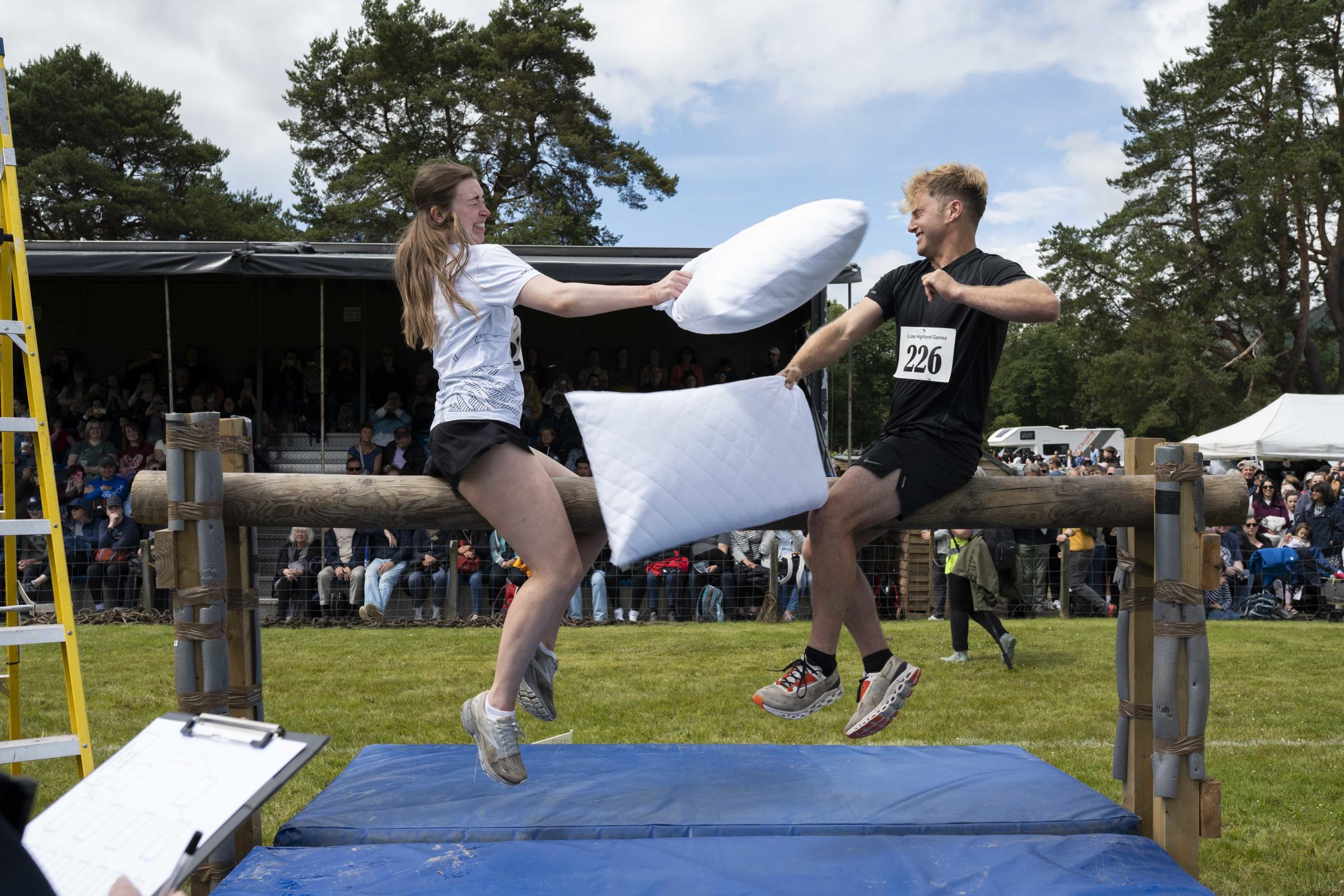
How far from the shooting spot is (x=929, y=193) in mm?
3357

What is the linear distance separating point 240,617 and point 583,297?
1.60 metres

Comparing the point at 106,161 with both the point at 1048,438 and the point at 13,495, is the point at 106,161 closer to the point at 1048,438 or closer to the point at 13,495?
the point at 13,495

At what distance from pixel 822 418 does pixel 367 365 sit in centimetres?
613

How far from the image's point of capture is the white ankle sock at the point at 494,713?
3.10 meters

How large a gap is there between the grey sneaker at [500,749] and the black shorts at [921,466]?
1349mm

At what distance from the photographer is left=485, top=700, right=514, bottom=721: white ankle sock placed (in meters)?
→ 3.10

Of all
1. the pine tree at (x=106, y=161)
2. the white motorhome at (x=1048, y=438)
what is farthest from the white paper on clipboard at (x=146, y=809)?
the white motorhome at (x=1048, y=438)

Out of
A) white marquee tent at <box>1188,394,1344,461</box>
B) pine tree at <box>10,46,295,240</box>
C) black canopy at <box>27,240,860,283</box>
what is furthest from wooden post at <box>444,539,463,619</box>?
pine tree at <box>10,46,295,240</box>

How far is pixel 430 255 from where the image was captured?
3070mm

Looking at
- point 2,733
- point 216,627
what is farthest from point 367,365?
point 216,627

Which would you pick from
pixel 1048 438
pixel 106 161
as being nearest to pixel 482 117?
pixel 106 161

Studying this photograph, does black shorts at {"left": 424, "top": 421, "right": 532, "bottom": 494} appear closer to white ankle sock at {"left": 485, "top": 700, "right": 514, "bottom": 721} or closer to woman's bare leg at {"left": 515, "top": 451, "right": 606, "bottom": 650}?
woman's bare leg at {"left": 515, "top": 451, "right": 606, "bottom": 650}

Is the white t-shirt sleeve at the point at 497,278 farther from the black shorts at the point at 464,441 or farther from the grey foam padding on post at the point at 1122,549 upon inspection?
the grey foam padding on post at the point at 1122,549

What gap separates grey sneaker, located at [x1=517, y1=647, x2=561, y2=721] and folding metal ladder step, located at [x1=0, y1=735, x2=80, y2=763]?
154cm
